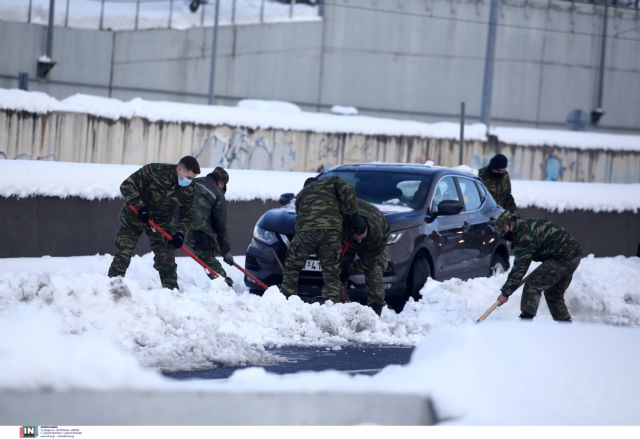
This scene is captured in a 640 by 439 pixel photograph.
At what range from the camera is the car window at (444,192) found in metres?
14.1

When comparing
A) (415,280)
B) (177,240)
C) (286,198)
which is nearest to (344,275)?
(415,280)

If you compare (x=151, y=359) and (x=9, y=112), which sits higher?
(x=9, y=112)

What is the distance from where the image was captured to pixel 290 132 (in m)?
30.9

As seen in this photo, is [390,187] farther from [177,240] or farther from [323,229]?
[177,240]

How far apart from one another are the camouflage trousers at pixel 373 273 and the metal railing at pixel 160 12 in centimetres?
2976

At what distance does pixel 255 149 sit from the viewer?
3062cm

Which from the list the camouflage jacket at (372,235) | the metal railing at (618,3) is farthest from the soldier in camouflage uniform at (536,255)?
the metal railing at (618,3)

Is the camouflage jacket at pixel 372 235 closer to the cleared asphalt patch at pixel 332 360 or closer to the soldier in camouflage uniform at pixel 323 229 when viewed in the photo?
the soldier in camouflage uniform at pixel 323 229

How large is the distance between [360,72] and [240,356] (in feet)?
129

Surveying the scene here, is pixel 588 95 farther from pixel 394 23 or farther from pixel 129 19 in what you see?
pixel 129 19

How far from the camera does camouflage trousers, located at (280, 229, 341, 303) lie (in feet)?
39.5

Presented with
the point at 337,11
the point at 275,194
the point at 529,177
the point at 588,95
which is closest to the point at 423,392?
the point at 275,194

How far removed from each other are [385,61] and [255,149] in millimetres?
18760

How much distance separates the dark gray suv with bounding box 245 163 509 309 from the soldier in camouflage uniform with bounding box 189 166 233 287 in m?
0.78
